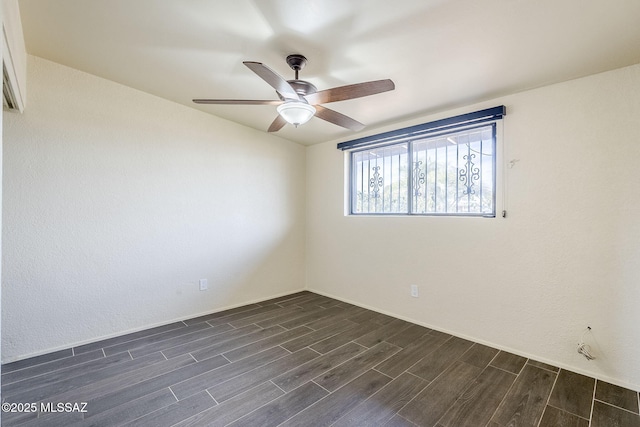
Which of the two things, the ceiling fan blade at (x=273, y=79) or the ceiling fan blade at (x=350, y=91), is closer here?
the ceiling fan blade at (x=273, y=79)

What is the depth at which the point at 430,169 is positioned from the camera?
3.15 meters

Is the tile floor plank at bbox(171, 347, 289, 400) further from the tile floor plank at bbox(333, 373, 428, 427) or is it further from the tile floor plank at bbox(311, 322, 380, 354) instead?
the tile floor plank at bbox(333, 373, 428, 427)

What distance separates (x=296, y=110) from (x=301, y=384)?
1.88 meters

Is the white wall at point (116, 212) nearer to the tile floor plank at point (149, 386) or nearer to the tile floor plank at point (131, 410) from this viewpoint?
the tile floor plank at point (149, 386)

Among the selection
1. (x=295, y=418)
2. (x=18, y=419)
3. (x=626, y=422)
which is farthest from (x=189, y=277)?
(x=626, y=422)

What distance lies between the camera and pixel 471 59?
82.8 inches

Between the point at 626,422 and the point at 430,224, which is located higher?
the point at 430,224

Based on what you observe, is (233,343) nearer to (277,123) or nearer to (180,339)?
(180,339)

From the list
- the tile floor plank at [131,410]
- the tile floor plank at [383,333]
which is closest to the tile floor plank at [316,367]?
the tile floor plank at [383,333]

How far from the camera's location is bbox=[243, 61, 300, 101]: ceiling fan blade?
1.55 m

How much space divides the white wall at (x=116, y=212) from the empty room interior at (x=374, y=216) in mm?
17

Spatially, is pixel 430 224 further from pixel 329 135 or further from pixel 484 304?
pixel 329 135

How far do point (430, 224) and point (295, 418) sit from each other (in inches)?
84.6

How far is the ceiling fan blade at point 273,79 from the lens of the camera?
1.55 metres
